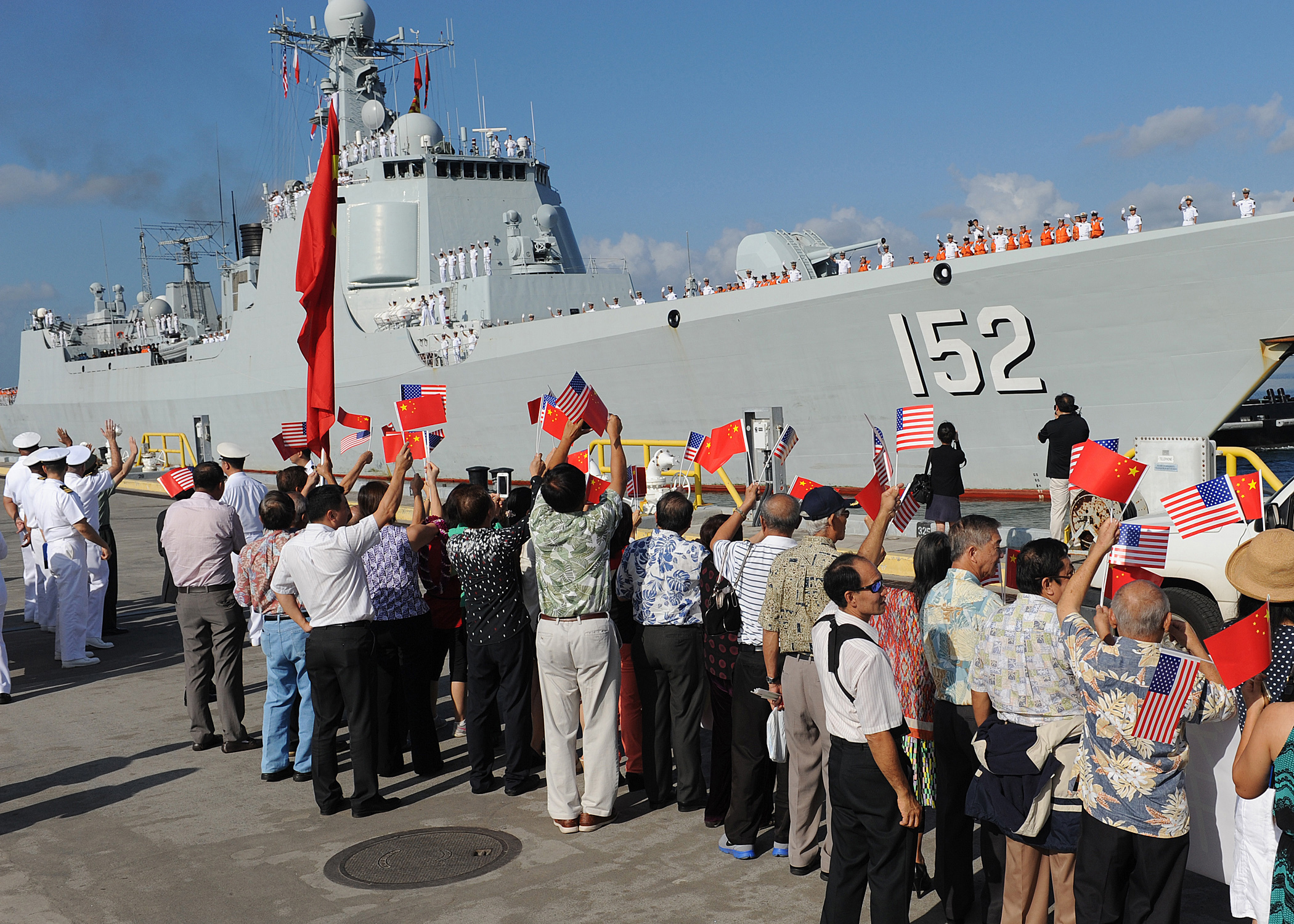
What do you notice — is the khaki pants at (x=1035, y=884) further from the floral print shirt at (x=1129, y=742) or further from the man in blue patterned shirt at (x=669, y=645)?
the man in blue patterned shirt at (x=669, y=645)

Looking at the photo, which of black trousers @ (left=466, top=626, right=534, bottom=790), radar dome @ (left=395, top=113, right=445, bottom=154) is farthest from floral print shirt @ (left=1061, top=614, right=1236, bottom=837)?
radar dome @ (left=395, top=113, right=445, bottom=154)

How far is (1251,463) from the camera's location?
6.55 m

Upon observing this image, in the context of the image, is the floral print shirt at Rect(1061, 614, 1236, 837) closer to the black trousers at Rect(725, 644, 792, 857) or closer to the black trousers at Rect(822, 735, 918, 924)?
the black trousers at Rect(822, 735, 918, 924)

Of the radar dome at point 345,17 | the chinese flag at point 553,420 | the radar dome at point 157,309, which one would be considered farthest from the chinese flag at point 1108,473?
the radar dome at point 157,309

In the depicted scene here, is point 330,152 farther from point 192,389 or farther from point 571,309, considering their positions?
point 192,389

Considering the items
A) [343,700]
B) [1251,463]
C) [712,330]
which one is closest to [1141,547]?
[343,700]

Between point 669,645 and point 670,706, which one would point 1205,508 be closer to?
point 669,645

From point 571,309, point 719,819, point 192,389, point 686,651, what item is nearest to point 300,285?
point 686,651

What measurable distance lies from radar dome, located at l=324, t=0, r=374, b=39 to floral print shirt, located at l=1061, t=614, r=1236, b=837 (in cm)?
2688

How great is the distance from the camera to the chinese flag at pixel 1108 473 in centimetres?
405

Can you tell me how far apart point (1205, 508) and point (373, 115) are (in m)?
24.8

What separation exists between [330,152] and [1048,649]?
20.1 ft

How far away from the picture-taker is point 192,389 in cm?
2906

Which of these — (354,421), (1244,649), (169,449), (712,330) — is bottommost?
(1244,649)
